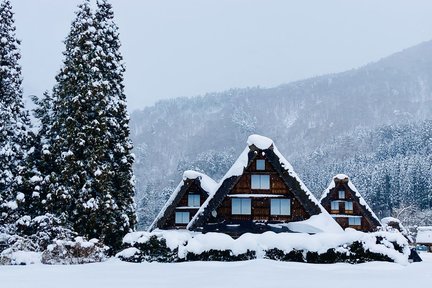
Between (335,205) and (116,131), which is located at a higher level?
(116,131)

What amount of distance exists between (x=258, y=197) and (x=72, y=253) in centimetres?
1542

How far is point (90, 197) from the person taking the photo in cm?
2791

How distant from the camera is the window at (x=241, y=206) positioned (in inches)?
1332

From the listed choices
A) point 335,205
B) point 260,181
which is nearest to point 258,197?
point 260,181

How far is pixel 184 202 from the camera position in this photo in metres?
42.9

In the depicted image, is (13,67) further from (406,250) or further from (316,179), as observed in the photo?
(316,179)

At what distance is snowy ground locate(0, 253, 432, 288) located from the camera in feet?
42.6

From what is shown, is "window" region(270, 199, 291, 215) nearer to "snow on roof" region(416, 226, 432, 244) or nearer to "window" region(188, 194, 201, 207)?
"window" region(188, 194, 201, 207)

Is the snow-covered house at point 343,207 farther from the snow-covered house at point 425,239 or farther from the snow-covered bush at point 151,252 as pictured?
the snow-covered bush at point 151,252

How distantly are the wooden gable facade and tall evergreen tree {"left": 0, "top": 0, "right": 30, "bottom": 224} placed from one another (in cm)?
1139

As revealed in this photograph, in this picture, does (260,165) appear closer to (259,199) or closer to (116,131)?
(259,199)

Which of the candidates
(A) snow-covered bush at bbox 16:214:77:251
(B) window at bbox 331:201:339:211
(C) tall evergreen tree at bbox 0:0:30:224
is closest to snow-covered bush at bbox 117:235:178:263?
(A) snow-covered bush at bbox 16:214:77:251

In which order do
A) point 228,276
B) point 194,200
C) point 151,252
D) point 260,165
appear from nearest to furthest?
point 228,276 < point 151,252 < point 260,165 < point 194,200

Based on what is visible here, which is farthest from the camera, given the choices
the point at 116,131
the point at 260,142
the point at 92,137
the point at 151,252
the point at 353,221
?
the point at 353,221
